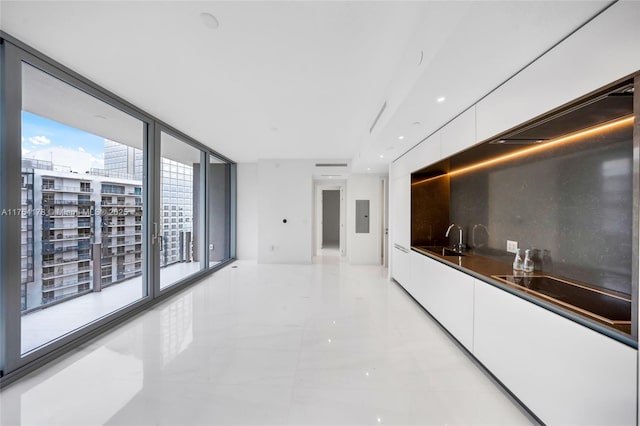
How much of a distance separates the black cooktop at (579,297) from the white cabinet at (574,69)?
3.97 ft

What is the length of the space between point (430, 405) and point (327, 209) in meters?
9.54

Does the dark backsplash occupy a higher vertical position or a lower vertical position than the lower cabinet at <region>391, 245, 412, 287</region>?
higher

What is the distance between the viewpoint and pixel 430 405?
68.2 inches

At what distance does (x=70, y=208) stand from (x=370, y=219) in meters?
5.71

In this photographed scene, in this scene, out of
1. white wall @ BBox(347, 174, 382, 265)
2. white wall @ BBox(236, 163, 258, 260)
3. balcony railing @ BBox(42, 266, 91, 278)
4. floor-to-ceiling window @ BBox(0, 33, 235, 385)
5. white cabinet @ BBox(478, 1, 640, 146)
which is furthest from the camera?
white wall @ BBox(236, 163, 258, 260)

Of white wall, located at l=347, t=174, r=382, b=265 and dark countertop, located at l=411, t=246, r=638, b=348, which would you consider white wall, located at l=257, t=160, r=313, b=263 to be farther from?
dark countertop, located at l=411, t=246, r=638, b=348

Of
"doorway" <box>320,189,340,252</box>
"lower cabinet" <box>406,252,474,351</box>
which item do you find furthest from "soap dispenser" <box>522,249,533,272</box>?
"doorway" <box>320,189,340,252</box>

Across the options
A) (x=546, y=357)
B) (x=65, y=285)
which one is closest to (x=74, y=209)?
(x=65, y=285)

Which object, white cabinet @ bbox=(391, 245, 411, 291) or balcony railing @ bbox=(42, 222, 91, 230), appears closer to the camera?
balcony railing @ bbox=(42, 222, 91, 230)

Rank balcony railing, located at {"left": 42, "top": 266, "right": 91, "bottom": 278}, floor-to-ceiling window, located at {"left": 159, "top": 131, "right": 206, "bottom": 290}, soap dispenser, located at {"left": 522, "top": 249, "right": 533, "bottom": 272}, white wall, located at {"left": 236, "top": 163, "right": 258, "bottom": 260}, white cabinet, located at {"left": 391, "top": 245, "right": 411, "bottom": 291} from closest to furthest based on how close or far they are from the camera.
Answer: soap dispenser, located at {"left": 522, "top": 249, "right": 533, "bottom": 272}, balcony railing, located at {"left": 42, "top": 266, "right": 91, "bottom": 278}, white cabinet, located at {"left": 391, "top": 245, "right": 411, "bottom": 291}, floor-to-ceiling window, located at {"left": 159, "top": 131, "right": 206, "bottom": 290}, white wall, located at {"left": 236, "top": 163, "right": 258, "bottom": 260}

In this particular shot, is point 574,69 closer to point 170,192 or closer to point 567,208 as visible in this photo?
point 567,208

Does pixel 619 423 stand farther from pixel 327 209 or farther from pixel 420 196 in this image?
pixel 327 209

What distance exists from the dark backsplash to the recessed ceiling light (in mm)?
3012

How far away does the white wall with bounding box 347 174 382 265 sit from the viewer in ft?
21.5
